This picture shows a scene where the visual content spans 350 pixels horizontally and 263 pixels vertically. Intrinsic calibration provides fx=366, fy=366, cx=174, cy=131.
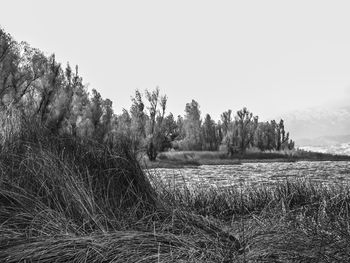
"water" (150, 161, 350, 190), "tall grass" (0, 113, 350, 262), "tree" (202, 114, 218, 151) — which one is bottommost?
"water" (150, 161, 350, 190)

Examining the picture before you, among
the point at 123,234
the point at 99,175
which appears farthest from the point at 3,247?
the point at 99,175

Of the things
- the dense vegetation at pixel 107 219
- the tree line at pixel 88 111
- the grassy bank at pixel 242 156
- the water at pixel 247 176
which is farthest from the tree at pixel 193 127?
the dense vegetation at pixel 107 219

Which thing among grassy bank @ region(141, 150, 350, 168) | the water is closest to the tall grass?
the water

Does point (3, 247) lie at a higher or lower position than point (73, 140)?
lower

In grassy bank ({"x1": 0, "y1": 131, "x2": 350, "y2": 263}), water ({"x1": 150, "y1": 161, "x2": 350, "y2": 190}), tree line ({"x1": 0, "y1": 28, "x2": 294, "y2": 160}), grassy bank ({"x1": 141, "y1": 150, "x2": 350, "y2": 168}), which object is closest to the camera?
grassy bank ({"x1": 0, "y1": 131, "x2": 350, "y2": 263})

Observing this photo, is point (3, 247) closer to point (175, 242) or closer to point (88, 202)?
point (88, 202)

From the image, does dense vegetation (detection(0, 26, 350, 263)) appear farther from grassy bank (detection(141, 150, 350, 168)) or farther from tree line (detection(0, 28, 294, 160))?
grassy bank (detection(141, 150, 350, 168))

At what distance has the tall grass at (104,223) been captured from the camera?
2064 millimetres

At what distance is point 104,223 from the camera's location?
2.41m

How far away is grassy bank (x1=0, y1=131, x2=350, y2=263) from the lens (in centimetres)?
206

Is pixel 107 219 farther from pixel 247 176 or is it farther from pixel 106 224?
pixel 247 176

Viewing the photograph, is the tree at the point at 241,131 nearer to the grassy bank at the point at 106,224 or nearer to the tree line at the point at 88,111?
the tree line at the point at 88,111

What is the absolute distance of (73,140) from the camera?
3174 millimetres

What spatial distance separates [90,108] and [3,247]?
2880cm
